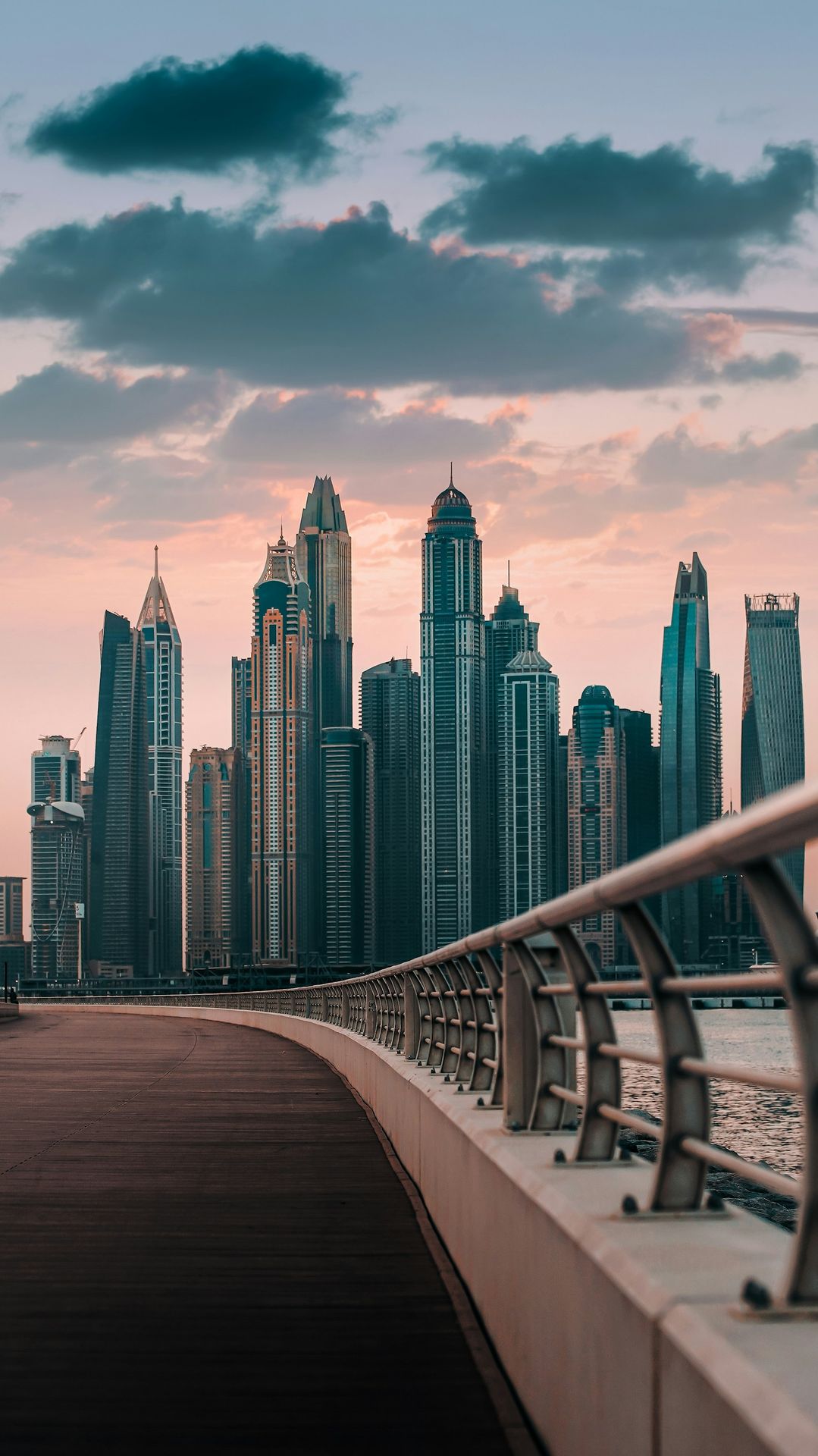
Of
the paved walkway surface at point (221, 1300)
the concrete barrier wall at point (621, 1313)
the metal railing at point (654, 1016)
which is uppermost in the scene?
the metal railing at point (654, 1016)

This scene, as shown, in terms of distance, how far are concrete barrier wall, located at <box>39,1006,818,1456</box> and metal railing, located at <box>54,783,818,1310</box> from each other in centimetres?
14

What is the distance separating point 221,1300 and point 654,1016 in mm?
3239

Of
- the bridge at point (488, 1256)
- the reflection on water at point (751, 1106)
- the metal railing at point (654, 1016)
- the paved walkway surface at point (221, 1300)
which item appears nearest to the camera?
the metal railing at point (654, 1016)

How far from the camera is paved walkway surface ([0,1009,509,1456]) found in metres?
5.34

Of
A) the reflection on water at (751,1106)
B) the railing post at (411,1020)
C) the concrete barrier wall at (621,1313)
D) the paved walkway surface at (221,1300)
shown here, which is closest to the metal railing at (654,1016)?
the concrete barrier wall at (621,1313)

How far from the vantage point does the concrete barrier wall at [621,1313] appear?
324cm

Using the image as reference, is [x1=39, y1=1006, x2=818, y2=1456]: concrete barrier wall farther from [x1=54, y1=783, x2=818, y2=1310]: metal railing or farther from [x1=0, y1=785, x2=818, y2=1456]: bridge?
[x1=54, y1=783, x2=818, y2=1310]: metal railing

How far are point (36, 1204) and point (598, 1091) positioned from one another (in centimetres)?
516

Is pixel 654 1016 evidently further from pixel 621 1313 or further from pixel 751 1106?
pixel 751 1106

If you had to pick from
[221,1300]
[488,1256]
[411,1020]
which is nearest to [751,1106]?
[411,1020]

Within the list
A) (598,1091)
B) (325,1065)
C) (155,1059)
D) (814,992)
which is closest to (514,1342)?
(598,1091)

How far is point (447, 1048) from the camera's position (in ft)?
34.6

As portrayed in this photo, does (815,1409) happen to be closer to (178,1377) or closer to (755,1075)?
(755,1075)

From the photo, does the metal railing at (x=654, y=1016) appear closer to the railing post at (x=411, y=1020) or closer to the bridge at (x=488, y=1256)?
the bridge at (x=488, y=1256)
